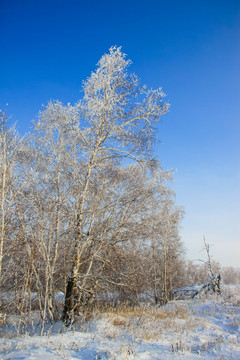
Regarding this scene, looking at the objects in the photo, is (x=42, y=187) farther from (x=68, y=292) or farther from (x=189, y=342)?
(x=189, y=342)

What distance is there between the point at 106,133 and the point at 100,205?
2.22 meters

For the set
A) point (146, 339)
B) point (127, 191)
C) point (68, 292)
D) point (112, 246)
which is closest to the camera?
point (146, 339)

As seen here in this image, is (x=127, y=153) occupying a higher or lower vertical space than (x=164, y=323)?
higher

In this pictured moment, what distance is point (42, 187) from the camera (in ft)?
20.9

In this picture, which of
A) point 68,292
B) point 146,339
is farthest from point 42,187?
point 146,339

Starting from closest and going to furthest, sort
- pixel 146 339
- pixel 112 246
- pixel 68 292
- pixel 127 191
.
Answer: pixel 146 339
pixel 68 292
pixel 112 246
pixel 127 191

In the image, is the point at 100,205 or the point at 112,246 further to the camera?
the point at 100,205

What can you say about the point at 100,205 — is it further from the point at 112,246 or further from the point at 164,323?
the point at 164,323

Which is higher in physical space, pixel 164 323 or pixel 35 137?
pixel 35 137

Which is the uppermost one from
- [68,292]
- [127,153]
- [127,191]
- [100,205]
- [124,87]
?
[124,87]

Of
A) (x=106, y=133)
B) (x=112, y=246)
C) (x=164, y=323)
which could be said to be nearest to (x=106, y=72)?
(x=106, y=133)

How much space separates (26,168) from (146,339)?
517 cm

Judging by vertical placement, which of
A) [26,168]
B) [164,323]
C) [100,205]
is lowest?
[164,323]

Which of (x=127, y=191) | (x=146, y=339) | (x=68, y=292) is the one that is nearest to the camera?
(x=146, y=339)
